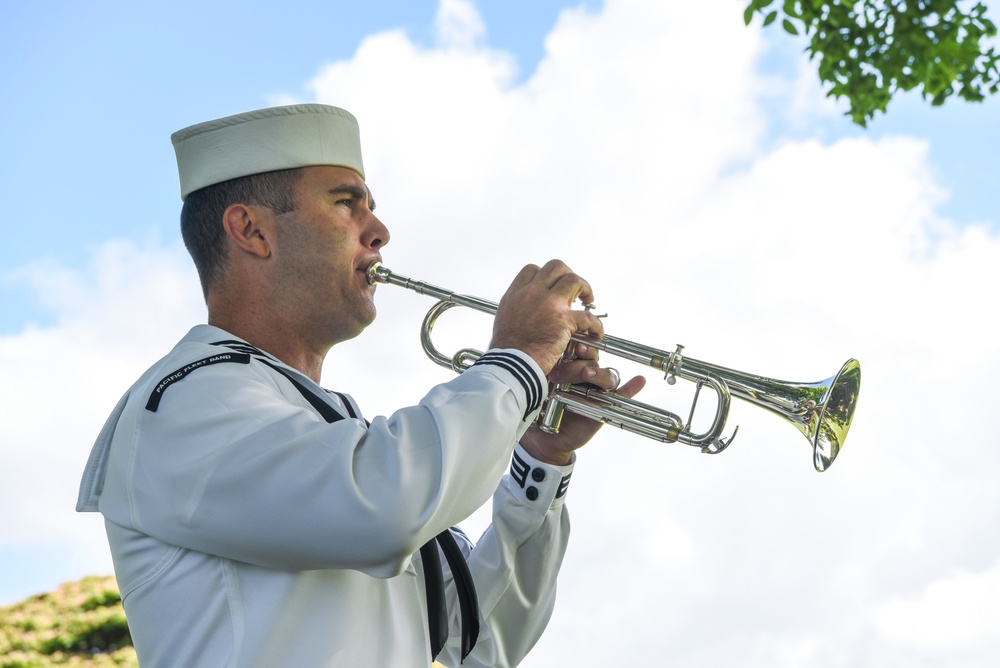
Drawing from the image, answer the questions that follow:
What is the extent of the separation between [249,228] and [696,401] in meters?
1.43

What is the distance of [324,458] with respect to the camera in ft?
7.76

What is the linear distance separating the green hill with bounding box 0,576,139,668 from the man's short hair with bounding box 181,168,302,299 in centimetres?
452

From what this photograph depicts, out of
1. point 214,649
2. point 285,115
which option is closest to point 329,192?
point 285,115

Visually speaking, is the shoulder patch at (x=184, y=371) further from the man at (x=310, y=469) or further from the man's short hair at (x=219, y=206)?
the man's short hair at (x=219, y=206)

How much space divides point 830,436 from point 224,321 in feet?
6.02

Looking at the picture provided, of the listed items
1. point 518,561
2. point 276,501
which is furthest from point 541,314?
point 518,561

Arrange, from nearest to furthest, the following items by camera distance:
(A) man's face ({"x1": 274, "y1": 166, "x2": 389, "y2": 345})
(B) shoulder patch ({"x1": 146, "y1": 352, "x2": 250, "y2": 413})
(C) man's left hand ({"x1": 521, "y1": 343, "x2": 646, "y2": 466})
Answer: (B) shoulder patch ({"x1": 146, "y1": 352, "x2": 250, "y2": 413})
(A) man's face ({"x1": 274, "y1": 166, "x2": 389, "y2": 345})
(C) man's left hand ({"x1": 521, "y1": 343, "x2": 646, "y2": 466})

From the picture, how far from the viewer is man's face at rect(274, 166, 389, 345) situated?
319 cm

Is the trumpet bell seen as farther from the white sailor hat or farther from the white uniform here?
the white sailor hat

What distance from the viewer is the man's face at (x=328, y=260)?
3.19m

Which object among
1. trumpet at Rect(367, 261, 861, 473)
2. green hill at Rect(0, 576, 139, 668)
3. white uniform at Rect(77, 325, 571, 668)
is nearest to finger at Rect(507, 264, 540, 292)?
white uniform at Rect(77, 325, 571, 668)

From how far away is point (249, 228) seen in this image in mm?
3277

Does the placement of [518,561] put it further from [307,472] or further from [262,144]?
[262,144]

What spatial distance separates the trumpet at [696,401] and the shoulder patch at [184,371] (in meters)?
0.62
